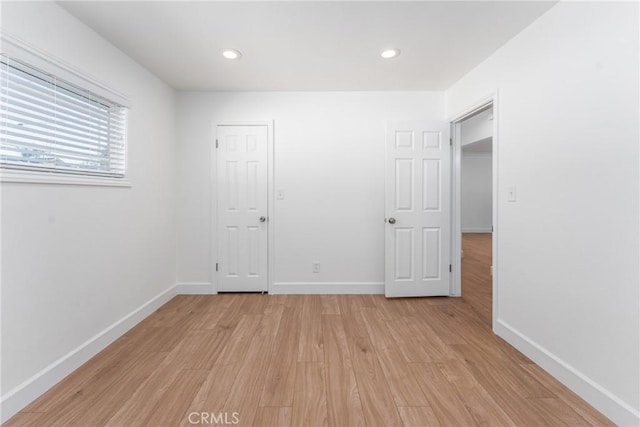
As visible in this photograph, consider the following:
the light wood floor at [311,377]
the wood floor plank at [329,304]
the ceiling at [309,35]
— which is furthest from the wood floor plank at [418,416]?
the ceiling at [309,35]

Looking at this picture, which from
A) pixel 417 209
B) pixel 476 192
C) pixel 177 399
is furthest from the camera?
pixel 476 192

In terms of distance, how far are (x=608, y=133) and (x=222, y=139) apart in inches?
128

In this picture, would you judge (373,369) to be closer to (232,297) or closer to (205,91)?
(232,297)

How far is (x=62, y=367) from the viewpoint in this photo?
5.45 feet

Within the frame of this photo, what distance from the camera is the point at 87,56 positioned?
1.90m

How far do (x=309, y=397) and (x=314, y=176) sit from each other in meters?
2.20

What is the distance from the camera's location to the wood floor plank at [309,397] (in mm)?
1339

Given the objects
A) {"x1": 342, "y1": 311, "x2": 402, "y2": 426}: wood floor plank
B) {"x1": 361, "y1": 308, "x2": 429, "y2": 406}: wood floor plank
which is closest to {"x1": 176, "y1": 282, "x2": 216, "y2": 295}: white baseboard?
{"x1": 342, "y1": 311, "x2": 402, "y2": 426}: wood floor plank

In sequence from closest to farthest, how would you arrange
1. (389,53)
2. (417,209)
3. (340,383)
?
(340,383), (389,53), (417,209)

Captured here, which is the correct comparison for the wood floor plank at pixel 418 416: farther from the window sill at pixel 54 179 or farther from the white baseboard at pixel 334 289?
the window sill at pixel 54 179

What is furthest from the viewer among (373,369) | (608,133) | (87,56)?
(87,56)

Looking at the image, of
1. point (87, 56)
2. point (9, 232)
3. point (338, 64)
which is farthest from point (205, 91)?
point (9, 232)

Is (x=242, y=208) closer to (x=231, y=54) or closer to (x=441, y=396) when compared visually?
(x=231, y=54)

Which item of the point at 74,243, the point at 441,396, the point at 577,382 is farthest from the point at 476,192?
the point at 74,243
